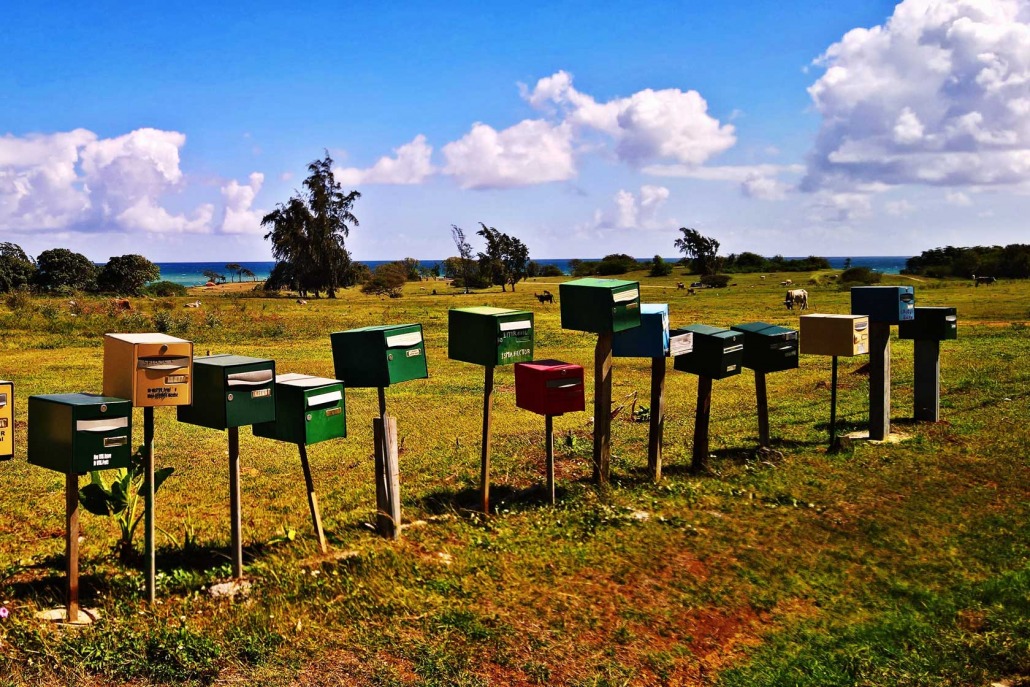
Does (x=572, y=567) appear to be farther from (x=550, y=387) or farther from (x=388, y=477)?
(x=550, y=387)

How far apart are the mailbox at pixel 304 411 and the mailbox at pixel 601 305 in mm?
2183

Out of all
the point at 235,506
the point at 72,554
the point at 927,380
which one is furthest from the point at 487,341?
the point at 927,380

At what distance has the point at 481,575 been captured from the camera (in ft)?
18.7

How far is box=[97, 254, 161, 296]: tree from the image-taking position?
2267 inches

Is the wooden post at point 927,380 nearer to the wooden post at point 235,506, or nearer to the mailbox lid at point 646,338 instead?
the mailbox lid at point 646,338

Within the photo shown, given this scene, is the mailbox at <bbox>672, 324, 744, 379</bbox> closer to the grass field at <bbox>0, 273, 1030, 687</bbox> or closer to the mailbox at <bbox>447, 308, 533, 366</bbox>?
the grass field at <bbox>0, 273, 1030, 687</bbox>

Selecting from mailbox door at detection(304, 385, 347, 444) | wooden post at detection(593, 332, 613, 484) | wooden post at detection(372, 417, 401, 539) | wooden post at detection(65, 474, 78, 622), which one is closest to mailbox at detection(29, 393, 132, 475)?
wooden post at detection(65, 474, 78, 622)

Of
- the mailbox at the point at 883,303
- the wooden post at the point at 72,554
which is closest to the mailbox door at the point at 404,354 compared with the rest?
the wooden post at the point at 72,554

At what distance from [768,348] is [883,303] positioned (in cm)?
180

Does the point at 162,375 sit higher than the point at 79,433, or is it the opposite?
the point at 162,375

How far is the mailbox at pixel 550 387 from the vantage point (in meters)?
7.02

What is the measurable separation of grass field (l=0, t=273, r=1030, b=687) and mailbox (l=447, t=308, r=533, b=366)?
1319 mm

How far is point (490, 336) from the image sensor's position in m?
6.76

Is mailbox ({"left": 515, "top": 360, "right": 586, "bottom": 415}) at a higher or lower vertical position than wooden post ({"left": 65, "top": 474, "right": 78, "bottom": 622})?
higher
